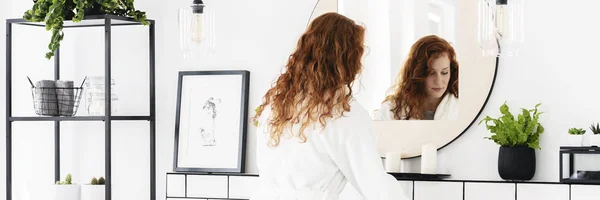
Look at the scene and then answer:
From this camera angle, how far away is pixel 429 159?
9.76ft

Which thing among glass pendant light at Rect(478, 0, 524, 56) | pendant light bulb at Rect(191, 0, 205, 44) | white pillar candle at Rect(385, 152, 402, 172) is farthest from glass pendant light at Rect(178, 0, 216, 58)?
glass pendant light at Rect(478, 0, 524, 56)

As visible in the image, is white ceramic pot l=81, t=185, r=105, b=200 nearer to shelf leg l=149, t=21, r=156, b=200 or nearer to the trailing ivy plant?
shelf leg l=149, t=21, r=156, b=200

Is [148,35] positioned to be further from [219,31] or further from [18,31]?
[18,31]

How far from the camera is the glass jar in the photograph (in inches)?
129

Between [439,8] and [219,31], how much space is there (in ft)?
2.73

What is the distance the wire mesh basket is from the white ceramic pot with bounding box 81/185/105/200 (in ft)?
0.92

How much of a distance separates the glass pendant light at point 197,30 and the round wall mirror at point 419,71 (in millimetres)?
417

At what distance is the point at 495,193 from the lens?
9.50 feet

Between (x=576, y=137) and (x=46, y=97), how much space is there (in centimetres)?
186

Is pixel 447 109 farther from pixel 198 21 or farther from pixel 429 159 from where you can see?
pixel 198 21

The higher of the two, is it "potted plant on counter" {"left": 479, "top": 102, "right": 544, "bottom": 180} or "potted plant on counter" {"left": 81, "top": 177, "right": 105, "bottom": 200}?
"potted plant on counter" {"left": 479, "top": 102, "right": 544, "bottom": 180}

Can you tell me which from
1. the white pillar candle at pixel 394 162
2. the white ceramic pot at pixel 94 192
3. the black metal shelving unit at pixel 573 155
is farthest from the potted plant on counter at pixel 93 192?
the black metal shelving unit at pixel 573 155

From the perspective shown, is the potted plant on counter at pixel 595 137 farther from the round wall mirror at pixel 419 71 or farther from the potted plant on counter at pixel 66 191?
the potted plant on counter at pixel 66 191

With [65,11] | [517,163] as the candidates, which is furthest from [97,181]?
[517,163]
